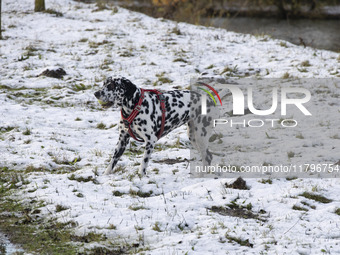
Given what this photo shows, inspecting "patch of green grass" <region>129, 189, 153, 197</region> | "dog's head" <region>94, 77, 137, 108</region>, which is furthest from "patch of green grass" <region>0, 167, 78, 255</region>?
"dog's head" <region>94, 77, 137, 108</region>

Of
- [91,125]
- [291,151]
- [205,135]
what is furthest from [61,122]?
[291,151]

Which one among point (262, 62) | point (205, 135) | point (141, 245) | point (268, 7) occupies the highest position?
point (268, 7)

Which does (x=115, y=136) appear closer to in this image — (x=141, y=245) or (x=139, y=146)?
(x=139, y=146)

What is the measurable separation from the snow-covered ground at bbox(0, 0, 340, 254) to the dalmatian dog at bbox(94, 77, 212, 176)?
2.16 feet

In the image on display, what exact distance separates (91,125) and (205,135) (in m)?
3.93

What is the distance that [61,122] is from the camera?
11180 millimetres

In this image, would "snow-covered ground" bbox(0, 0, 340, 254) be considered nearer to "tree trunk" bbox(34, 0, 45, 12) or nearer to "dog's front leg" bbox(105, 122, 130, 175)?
"dog's front leg" bbox(105, 122, 130, 175)

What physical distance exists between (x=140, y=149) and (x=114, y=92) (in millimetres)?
2405

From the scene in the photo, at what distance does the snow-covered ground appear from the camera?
5.64m

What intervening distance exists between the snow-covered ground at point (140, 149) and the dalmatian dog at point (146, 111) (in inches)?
26.0

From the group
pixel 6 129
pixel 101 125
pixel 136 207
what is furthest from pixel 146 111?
pixel 6 129

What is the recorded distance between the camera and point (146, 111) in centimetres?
761

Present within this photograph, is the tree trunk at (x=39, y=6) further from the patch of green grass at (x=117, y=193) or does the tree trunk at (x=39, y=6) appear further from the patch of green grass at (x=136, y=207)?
the patch of green grass at (x=136, y=207)

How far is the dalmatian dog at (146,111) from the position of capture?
7.49 meters
